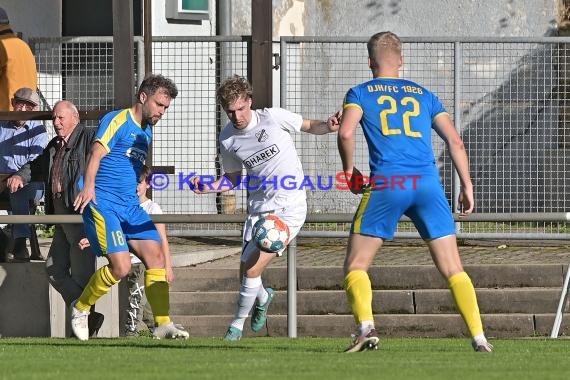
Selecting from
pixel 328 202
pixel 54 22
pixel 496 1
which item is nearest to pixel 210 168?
pixel 328 202

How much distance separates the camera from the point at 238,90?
478 inches

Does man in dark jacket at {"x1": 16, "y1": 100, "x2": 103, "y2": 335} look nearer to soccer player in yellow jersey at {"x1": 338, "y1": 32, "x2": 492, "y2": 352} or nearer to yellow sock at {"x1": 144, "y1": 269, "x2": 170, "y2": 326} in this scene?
yellow sock at {"x1": 144, "y1": 269, "x2": 170, "y2": 326}

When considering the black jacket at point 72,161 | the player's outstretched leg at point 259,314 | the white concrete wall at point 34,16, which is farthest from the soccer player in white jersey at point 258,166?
the white concrete wall at point 34,16

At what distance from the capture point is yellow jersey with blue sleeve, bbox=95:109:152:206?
40.2 ft

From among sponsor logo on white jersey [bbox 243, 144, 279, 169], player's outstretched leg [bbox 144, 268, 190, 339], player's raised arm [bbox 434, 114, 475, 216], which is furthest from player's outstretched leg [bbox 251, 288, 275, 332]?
player's raised arm [bbox 434, 114, 475, 216]

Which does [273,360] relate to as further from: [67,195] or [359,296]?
[67,195]

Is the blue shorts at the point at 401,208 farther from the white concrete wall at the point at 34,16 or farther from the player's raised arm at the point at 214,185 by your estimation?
the white concrete wall at the point at 34,16

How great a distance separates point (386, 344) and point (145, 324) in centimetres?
353

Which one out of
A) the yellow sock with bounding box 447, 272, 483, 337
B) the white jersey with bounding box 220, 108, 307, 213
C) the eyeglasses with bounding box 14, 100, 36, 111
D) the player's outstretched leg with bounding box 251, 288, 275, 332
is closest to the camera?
the yellow sock with bounding box 447, 272, 483, 337

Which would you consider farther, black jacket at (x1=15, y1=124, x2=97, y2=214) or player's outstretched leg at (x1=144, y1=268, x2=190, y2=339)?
black jacket at (x1=15, y1=124, x2=97, y2=214)

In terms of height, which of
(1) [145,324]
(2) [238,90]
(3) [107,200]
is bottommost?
(1) [145,324]

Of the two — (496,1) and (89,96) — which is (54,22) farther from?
(496,1)

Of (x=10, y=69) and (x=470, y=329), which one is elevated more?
(x=10, y=69)

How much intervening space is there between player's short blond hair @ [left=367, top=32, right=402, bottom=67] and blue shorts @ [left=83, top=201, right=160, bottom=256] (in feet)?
8.80
